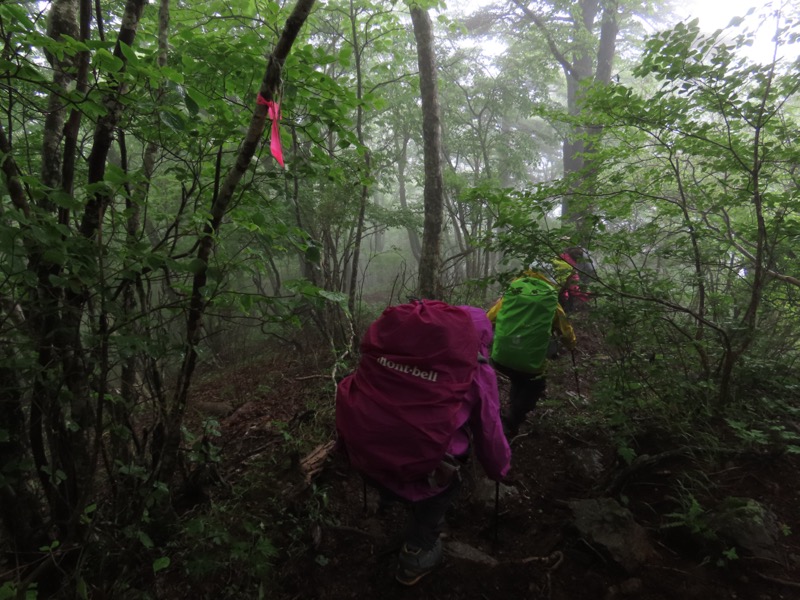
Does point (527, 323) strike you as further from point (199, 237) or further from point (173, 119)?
point (173, 119)

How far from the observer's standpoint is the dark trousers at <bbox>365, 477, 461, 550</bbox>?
225cm

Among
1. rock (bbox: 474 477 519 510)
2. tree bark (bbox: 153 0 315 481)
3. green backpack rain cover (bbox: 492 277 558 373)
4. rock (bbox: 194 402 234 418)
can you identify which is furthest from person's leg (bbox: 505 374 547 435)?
rock (bbox: 194 402 234 418)

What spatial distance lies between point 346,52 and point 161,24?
4.22ft

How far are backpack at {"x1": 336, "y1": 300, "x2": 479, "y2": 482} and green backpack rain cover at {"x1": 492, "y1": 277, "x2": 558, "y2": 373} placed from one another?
159 cm

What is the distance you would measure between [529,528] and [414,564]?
0.96 meters

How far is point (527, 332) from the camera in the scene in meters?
3.50

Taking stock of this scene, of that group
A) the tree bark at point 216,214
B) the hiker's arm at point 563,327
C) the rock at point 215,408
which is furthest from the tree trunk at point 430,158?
the tree bark at point 216,214

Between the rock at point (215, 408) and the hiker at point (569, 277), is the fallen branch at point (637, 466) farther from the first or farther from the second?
the rock at point (215, 408)

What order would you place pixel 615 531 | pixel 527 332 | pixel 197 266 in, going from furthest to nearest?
pixel 527 332, pixel 615 531, pixel 197 266

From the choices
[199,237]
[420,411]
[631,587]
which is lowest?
[631,587]

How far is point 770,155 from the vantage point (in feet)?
9.33

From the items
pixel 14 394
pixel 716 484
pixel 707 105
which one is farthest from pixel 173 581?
pixel 707 105

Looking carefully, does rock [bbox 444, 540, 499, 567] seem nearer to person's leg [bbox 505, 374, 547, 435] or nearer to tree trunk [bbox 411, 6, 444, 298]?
person's leg [bbox 505, 374, 547, 435]

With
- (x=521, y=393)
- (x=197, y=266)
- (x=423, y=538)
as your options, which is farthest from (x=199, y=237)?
(x=521, y=393)
